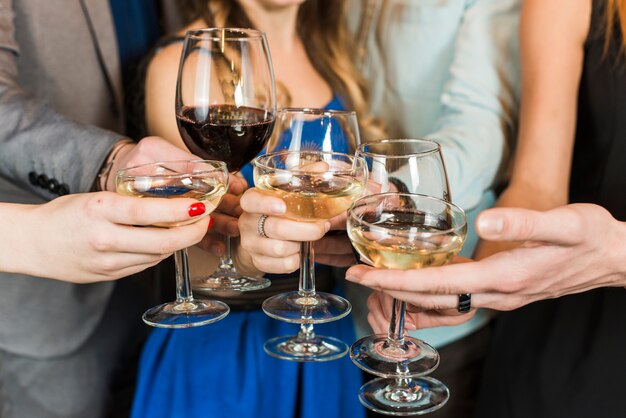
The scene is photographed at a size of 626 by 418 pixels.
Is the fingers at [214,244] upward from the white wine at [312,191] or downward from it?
downward

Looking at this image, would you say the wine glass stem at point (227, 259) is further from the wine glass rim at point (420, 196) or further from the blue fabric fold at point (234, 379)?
the wine glass rim at point (420, 196)

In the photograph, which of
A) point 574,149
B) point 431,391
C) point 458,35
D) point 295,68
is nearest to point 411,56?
point 458,35

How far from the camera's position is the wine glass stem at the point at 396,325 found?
1.13 metres

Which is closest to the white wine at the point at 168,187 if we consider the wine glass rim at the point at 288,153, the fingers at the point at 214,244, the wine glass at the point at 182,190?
the wine glass at the point at 182,190

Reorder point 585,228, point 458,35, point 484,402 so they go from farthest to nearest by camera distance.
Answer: point 458,35
point 484,402
point 585,228

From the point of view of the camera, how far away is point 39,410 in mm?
1645

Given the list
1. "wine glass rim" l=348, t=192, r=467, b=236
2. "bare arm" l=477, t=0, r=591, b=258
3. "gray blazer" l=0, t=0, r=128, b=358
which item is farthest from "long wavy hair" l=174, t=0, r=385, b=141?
"wine glass rim" l=348, t=192, r=467, b=236

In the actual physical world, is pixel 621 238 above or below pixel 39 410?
above

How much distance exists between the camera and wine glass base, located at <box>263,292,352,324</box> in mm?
1194

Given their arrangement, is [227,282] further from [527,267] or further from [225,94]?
[527,267]

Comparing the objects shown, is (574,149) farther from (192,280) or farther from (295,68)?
(192,280)

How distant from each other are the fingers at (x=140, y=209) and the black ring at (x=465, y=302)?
44cm

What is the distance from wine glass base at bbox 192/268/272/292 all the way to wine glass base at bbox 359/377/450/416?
Answer: 1.09ft

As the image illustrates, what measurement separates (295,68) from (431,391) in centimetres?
114
